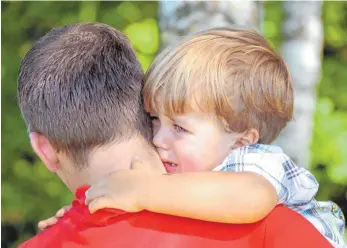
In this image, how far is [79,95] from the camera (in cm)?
251

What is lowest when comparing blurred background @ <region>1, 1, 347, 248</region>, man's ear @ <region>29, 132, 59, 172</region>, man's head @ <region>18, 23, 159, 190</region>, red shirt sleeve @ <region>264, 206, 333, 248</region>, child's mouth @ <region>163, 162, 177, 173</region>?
blurred background @ <region>1, 1, 347, 248</region>

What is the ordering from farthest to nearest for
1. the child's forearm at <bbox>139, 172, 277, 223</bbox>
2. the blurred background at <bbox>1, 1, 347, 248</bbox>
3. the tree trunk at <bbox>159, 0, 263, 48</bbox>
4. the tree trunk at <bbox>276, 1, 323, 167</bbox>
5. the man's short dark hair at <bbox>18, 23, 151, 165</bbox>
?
1. the blurred background at <bbox>1, 1, 347, 248</bbox>
2. the tree trunk at <bbox>276, 1, 323, 167</bbox>
3. the tree trunk at <bbox>159, 0, 263, 48</bbox>
4. the man's short dark hair at <bbox>18, 23, 151, 165</bbox>
5. the child's forearm at <bbox>139, 172, 277, 223</bbox>

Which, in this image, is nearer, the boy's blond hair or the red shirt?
the red shirt

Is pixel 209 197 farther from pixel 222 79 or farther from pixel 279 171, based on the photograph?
pixel 222 79

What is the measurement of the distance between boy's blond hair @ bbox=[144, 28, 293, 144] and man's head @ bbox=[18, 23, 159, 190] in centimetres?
8

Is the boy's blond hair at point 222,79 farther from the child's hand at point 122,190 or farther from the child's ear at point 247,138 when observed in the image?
the child's hand at point 122,190

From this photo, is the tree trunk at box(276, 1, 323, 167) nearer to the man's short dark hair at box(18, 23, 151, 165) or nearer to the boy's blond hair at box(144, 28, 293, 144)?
the boy's blond hair at box(144, 28, 293, 144)

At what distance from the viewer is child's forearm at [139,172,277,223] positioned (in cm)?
233

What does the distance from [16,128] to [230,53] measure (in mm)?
5419

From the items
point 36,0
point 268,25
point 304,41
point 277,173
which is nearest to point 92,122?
point 277,173

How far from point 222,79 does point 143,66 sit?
14.2 ft

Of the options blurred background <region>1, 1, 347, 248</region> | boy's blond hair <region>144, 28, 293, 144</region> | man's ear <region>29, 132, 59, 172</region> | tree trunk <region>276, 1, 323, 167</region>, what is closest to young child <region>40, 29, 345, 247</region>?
A: boy's blond hair <region>144, 28, 293, 144</region>

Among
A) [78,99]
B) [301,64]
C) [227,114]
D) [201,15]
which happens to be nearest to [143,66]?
[301,64]

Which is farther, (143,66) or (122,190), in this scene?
(143,66)
